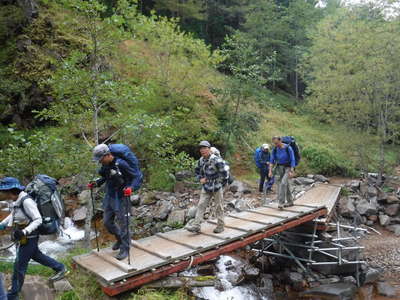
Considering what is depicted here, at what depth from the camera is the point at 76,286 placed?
5652 millimetres

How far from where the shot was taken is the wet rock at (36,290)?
5.51m

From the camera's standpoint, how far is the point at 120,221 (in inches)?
231

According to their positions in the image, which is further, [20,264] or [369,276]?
[369,276]

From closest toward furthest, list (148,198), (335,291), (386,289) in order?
(335,291) < (386,289) < (148,198)

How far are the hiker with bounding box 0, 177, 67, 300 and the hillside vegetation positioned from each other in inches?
109

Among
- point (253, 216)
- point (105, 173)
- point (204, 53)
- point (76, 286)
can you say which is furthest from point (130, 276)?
point (204, 53)

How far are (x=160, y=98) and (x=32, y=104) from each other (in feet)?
27.4

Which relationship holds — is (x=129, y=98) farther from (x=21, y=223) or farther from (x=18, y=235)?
(x=18, y=235)

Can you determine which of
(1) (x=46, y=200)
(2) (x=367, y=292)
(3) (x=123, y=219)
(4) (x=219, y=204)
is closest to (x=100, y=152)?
(1) (x=46, y=200)

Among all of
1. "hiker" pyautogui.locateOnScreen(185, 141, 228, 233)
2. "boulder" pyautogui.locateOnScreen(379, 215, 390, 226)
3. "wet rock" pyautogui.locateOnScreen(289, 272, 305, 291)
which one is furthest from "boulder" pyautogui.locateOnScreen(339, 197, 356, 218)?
"hiker" pyautogui.locateOnScreen(185, 141, 228, 233)

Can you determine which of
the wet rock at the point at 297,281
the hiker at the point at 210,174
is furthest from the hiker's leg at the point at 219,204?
the wet rock at the point at 297,281

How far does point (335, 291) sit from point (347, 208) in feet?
19.9

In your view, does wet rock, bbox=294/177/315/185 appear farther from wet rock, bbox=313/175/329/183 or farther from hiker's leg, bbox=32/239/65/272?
hiker's leg, bbox=32/239/65/272

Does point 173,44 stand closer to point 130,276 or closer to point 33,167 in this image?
point 33,167
